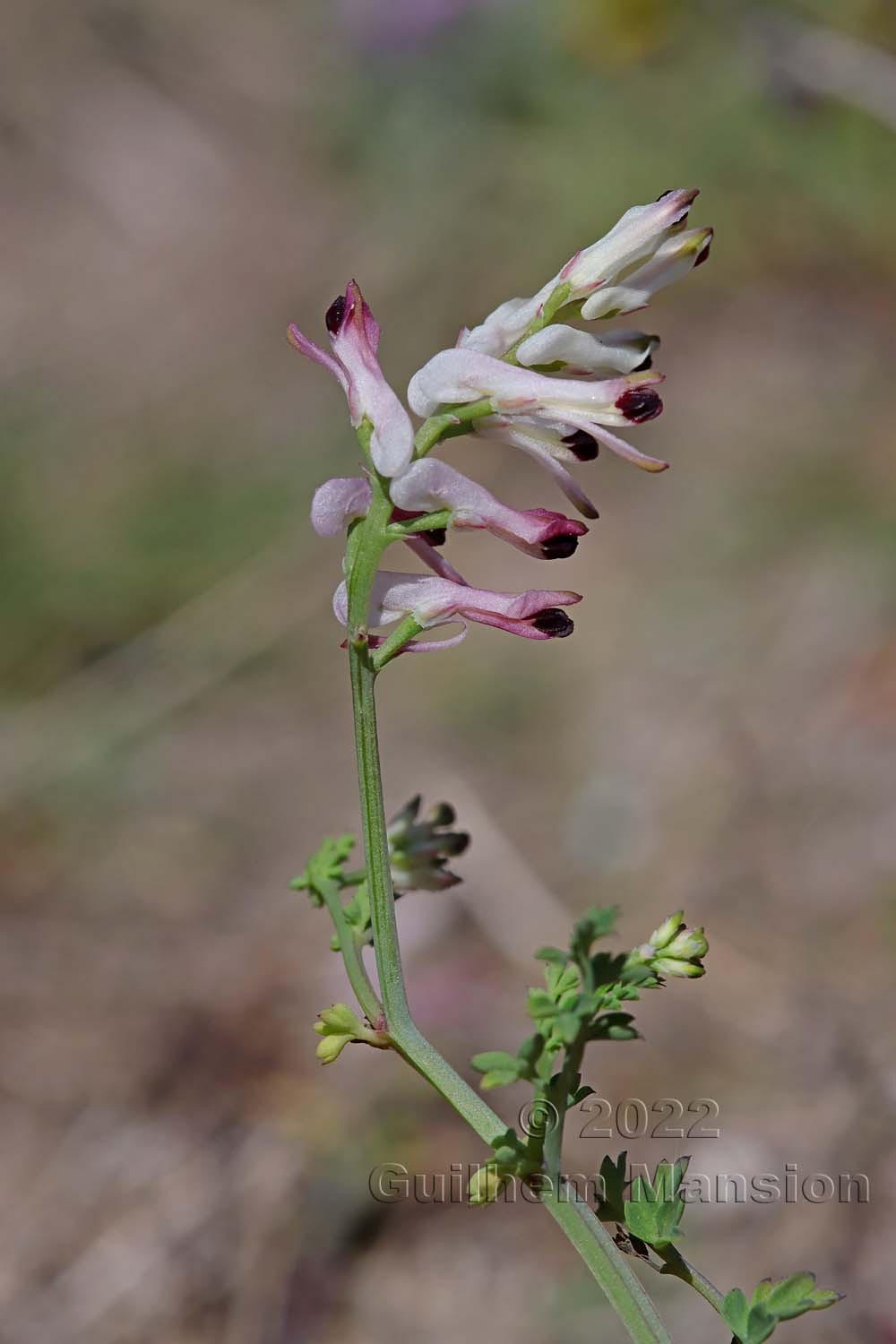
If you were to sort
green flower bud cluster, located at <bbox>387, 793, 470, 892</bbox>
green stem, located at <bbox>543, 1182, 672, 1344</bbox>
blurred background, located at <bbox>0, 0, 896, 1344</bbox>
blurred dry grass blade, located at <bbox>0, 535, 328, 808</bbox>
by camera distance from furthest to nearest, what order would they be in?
1. blurred dry grass blade, located at <bbox>0, 535, 328, 808</bbox>
2. blurred background, located at <bbox>0, 0, 896, 1344</bbox>
3. green flower bud cluster, located at <bbox>387, 793, 470, 892</bbox>
4. green stem, located at <bbox>543, 1182, 672, 1344</bbox>

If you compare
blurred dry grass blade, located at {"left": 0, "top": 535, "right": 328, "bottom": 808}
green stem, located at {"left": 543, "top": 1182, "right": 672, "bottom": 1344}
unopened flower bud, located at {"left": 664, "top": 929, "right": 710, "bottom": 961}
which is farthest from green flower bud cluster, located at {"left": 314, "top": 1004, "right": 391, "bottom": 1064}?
blurred dry grass blade, located at {"left": 0, "top": 535, "right": 328, "bottom": 808}

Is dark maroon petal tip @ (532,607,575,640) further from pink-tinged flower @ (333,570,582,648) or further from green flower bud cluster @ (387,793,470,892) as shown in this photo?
green flower bud cluster @ (387,793,470,892)

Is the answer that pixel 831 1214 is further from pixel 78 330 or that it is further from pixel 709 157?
pixel 78 330

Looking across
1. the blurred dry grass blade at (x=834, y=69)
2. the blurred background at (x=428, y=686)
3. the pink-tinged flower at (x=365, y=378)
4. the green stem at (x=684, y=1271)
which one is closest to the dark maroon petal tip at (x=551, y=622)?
the pink-tinged flower at (x=365, y=378)

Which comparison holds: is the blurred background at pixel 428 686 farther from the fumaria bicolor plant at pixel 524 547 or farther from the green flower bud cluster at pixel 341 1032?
the green flower bud cluster at pixel 341 1032

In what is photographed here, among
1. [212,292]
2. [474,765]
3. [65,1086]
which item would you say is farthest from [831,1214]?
[212,292]
